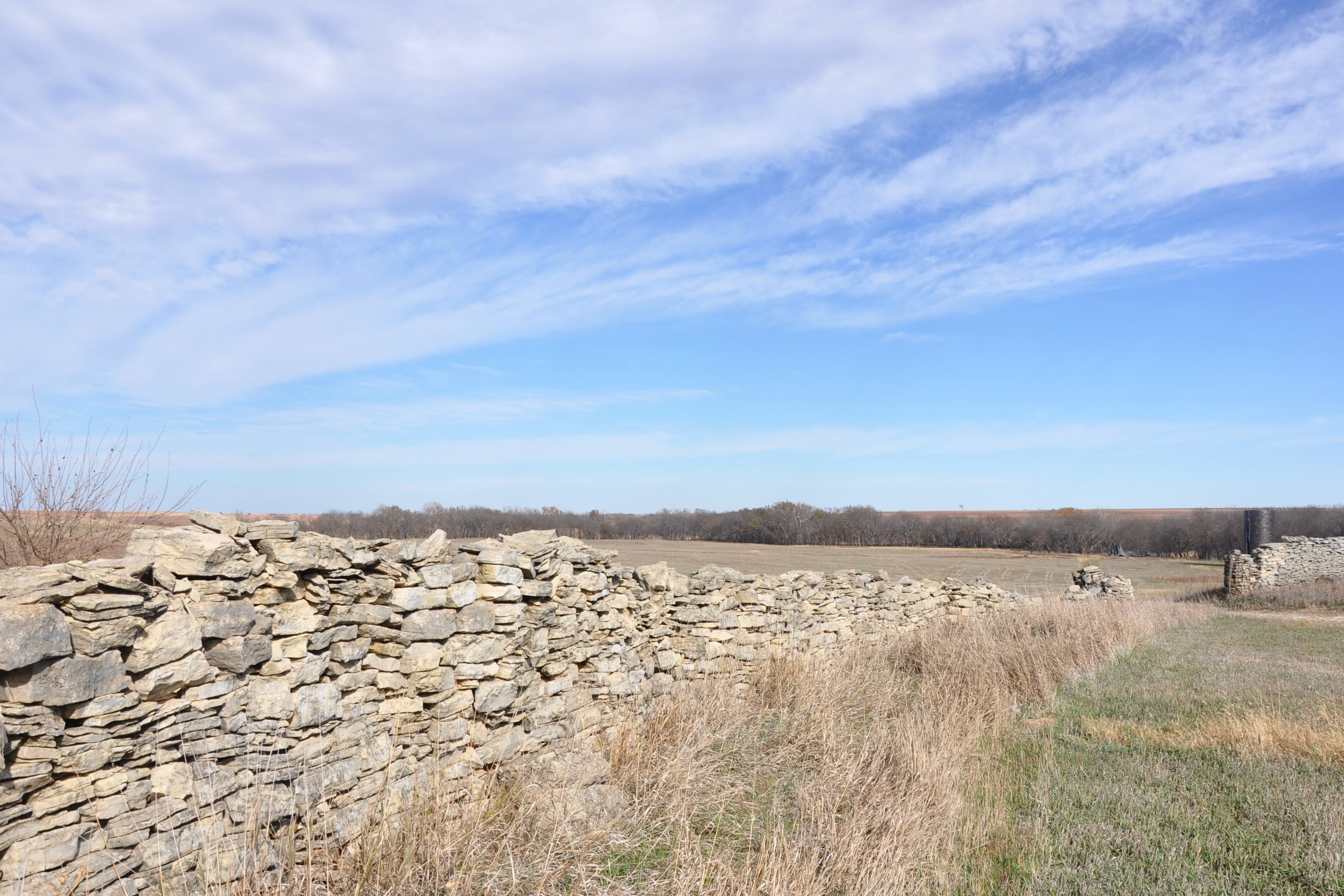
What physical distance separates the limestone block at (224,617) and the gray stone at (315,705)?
52 centimetres

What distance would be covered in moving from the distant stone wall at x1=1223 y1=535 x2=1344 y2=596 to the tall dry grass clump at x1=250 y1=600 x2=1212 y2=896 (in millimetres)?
23482

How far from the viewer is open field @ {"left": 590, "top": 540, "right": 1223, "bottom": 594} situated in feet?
71.6

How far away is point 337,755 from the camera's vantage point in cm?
424

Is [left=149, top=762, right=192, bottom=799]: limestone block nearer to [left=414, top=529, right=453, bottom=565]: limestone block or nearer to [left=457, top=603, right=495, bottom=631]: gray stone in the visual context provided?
[left=414, top=529, right=453, bottom=565]: limestone block

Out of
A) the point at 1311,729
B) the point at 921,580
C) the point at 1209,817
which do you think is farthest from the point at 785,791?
the point at 921,580

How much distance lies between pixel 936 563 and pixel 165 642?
32.5 m

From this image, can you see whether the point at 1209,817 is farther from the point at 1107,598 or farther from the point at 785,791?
the point at 1107,598

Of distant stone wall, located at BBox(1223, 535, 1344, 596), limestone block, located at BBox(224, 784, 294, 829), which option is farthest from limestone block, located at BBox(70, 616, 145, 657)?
distant stone wall, located at BBox(1223, 535, 1344, 596)

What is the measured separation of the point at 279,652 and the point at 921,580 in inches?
567

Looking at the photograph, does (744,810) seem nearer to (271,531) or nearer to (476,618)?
(476,618)

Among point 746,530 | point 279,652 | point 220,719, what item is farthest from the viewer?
point 746,530

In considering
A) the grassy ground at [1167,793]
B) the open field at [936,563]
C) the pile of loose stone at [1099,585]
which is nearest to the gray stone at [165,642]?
the grassy ground at [1167,793]

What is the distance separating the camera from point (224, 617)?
3750mm

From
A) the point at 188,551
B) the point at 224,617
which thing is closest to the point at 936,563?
the point at 224,617
